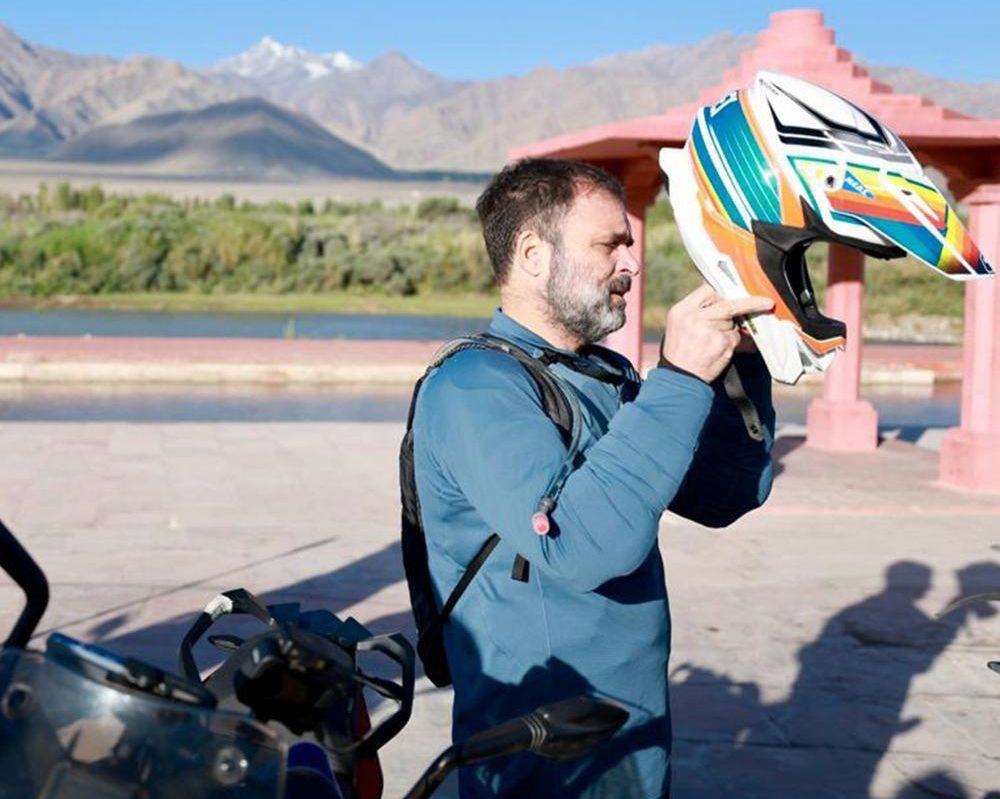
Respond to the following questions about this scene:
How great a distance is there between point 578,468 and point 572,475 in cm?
7

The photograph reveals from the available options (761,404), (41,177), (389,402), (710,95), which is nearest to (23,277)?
(389,402)

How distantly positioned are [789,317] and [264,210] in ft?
220

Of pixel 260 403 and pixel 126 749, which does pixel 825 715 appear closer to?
pixel 126 749

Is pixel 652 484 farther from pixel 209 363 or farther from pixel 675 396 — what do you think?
pixel 209 363

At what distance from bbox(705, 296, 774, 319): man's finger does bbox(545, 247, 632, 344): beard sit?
0.26m

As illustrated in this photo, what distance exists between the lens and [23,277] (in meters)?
48.0

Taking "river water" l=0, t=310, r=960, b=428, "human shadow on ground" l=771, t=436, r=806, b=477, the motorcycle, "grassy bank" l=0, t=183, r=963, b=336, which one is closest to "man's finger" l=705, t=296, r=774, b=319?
the motorcycle

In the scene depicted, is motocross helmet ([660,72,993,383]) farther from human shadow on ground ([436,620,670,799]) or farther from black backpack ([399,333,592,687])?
human shadow on ground ([436,620,670,799])

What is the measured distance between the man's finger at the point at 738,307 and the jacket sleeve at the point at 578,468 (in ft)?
0.39

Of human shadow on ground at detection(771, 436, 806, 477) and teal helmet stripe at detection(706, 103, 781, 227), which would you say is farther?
human shadow on ground at detection(771, 436, 806, 477)

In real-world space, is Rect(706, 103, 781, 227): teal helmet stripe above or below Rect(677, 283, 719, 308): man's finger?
above

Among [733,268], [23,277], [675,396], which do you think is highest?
[733,268]

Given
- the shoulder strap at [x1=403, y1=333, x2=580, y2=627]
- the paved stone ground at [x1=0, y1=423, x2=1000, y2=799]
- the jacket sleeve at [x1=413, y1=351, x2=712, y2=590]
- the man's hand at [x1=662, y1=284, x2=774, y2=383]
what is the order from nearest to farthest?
the jacket sleeve at [x1=413, y1=351, x2=712, y2=590] < the man's hand at [x1=662, y1=284, x2=774, y2=383] < the shoulder strap at [x1=403, y1=333, x2=580, y2=627] < the paved stone ground at [x1=0, y1=423, x2=1000, y2=799]

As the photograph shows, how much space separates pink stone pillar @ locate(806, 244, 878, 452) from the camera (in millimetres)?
14000
